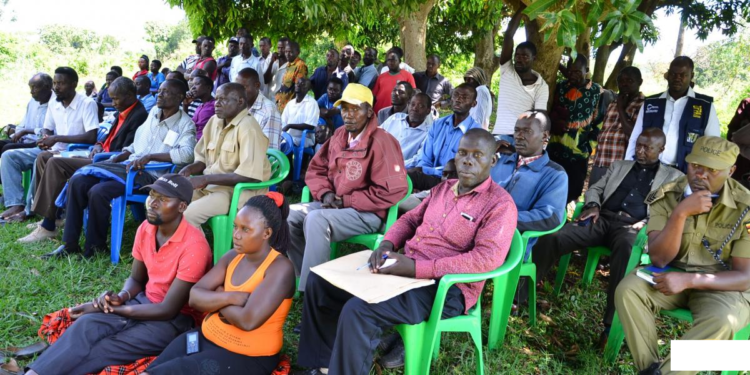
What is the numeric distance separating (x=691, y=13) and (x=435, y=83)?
4.03 metres

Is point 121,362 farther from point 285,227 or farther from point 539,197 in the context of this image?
point 539,197

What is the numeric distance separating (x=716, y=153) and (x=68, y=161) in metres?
5.04

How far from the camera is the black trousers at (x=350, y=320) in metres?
2.47

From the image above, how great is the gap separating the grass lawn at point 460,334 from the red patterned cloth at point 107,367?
0.19 metres

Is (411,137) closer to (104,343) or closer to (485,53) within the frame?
(104,343)

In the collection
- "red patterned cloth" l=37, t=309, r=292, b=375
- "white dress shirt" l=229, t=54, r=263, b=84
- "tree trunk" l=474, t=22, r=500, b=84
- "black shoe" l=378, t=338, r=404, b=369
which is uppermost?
"tree trunk" l=474, t=22, r=500, b=84

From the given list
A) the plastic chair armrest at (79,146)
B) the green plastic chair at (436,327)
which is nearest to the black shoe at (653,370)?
the green plastic chair at (436,327)

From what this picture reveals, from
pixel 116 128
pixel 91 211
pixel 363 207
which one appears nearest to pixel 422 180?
pixel 363 207

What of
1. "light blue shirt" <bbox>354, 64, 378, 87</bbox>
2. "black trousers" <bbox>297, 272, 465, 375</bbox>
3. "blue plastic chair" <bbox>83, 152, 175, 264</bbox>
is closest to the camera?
"black trousers" <bbox>297, 272, 465, 375</bbox>

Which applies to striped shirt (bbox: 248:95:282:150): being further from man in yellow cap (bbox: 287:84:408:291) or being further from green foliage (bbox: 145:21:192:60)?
green foliage (bbox: 145:21:192:60)

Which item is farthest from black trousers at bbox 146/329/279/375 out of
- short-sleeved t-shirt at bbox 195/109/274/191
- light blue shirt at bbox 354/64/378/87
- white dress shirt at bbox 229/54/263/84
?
white dress shirt at bbox 229/54/263/84

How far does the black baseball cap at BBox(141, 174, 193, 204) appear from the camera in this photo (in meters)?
3.05

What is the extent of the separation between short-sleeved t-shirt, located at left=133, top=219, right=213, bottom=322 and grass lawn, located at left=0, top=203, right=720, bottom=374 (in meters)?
0.71

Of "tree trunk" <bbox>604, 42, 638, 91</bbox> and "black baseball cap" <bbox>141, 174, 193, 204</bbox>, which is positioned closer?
"black baseball cap" <bbox>141, 174, 193, 204</bbox>
